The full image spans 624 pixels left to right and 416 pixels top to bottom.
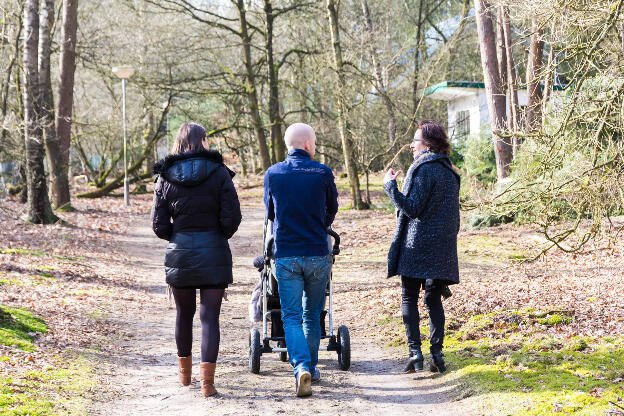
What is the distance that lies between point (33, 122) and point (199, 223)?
1234cm

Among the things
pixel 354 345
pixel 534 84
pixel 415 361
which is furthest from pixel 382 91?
pixel 415 361

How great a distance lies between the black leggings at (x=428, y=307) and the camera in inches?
240

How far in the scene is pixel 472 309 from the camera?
8164 mm

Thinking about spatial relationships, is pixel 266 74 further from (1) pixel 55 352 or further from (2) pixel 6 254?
(1) pixel 55 352

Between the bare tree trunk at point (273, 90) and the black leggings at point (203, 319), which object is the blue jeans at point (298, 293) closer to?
the black leggings at point (203, 319)

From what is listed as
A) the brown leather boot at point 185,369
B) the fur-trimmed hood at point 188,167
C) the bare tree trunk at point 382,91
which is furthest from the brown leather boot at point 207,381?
the bare tree trunk at point 382,91

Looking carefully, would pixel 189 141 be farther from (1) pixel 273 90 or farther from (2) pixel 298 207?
(1) pixel 273 90

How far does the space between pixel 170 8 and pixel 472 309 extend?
63.0ft

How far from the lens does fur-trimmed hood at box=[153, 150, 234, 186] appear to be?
18.6 ft

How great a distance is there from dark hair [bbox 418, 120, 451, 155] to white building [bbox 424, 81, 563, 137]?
65.1 ft

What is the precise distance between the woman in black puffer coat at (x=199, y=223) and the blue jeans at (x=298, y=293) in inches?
17.4

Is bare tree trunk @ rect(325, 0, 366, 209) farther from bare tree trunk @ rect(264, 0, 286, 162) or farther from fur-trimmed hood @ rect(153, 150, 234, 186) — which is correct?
fur-trimmed hood @ rect(153, 150, 234, 186)

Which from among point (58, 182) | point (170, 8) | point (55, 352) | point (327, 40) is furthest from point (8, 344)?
point (327, 40)

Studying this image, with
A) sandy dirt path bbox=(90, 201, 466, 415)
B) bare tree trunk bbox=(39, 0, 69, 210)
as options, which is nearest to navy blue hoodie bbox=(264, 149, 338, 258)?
sandy dirt path bbox=(90, 201, 466, 415)
